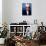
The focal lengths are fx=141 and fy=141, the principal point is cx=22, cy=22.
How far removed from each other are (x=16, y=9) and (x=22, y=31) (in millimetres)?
1042

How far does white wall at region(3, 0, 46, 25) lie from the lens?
6.35 m

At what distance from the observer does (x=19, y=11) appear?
6.40 metres

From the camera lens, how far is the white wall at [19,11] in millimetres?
6352

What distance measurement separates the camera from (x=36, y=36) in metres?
3.50

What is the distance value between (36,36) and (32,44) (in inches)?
14.8

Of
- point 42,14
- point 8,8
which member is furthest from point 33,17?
point 8,8

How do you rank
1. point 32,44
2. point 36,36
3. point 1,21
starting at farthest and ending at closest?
1. point 1,21
2. point 36,36
3. point 32,44

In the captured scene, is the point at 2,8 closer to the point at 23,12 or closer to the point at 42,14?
the point at 23,12

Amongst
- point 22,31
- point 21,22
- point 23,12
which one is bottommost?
point 22,31

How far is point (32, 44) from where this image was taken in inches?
125

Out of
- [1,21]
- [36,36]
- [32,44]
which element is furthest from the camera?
[1,21]

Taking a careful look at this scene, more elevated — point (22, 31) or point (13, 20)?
point (13, 20)

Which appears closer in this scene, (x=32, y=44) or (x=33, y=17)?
(x=32, y=44)

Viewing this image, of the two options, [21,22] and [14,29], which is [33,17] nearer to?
[21,22]
